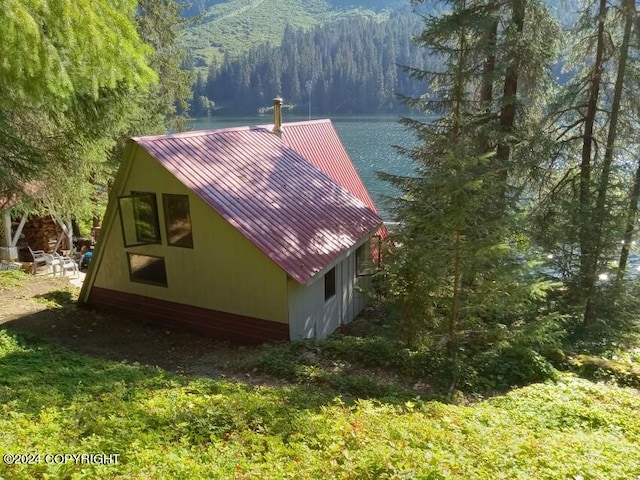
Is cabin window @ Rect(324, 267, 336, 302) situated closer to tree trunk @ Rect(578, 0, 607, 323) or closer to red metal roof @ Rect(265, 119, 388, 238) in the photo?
red metal roof @ Rect(265, 119, 388, 238)

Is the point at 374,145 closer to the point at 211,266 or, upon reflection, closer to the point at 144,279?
the point at 144,279

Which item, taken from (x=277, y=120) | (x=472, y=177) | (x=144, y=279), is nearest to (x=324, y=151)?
(x=277, y=120)

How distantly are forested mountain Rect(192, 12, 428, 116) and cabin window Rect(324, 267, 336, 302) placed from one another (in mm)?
84072

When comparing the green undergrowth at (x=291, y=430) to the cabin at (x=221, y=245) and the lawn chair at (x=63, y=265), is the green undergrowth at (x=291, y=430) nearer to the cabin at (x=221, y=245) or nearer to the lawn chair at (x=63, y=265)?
the cabin at (x=221, y=245)

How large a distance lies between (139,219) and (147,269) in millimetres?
1369

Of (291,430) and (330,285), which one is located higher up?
(291,430)

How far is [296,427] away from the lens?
565 centimetres

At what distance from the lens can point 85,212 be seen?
15.8 meters

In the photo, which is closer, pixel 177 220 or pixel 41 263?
pixel 177 220

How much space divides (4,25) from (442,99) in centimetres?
1104

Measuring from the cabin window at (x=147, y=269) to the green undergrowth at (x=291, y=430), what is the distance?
420cm

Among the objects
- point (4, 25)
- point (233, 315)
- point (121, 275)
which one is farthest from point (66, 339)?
point (4, 25)

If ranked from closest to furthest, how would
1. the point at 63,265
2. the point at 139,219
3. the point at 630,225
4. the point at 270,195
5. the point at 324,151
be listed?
the point at 139,219 < the point at 270,195 < the point at 630,225 < the point at 63,265 < the point at 324,151

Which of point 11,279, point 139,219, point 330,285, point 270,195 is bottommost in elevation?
point 11,279
